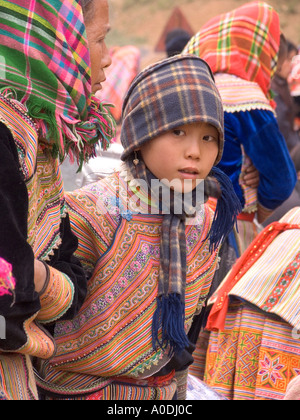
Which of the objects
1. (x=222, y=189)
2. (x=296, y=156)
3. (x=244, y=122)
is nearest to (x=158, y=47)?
(x=296, y=156)

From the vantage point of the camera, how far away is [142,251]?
7.43ft

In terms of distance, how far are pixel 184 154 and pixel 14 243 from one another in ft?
2.69

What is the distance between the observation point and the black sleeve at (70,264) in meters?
1.96

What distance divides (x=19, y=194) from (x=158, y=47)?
11.6 m

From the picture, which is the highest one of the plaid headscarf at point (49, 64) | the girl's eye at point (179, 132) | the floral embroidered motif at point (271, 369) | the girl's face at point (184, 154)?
the plaid headscarf at point (49, 64)

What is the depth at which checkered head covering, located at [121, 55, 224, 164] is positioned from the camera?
7.24 ft

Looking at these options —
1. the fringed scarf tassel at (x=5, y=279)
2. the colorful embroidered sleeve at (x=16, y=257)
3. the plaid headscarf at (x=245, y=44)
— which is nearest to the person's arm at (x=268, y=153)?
the plaid headscarf at (x=245, y=44)

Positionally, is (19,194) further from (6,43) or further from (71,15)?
(71,15)

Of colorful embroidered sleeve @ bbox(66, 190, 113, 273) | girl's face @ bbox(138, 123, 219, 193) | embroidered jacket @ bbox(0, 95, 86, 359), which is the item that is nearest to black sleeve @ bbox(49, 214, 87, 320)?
embroidered jacket @ bbox(0, 95, 86, 359)

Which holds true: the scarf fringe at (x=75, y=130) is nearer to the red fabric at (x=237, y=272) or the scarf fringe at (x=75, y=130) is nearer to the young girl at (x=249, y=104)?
the red fabric at (x=237, y=272)

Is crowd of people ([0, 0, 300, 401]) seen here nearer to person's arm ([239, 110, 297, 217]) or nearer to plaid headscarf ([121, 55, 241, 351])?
plaid headscarf ([121, 55, 241, 351])

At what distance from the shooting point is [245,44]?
4023 mm

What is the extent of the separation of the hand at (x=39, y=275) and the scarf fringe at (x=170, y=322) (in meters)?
0.56

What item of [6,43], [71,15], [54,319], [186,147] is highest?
[71,15]
